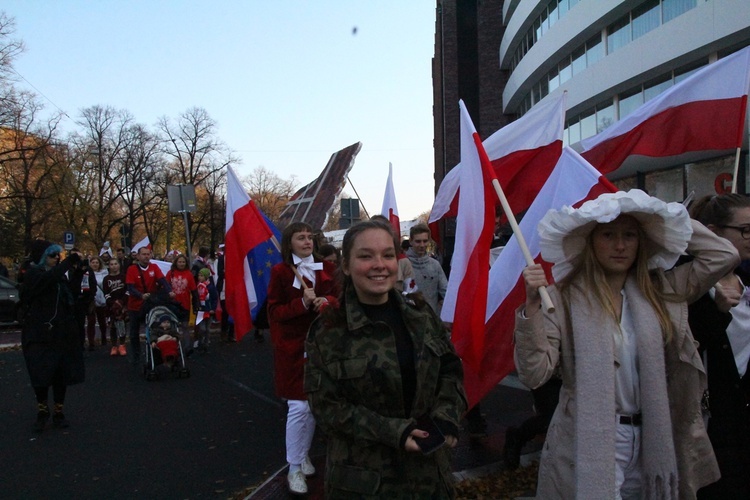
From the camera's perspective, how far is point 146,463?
550 centimetres

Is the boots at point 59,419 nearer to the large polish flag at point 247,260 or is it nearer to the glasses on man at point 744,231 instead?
the large polish flag at point 247,260

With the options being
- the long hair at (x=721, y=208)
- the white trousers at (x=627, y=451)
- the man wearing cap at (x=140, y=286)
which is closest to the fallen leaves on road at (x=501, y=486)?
the white trousers at (x=627, y=451)

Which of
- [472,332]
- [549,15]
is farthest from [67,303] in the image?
[549,15]

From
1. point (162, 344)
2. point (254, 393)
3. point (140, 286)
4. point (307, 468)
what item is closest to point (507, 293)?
point (307, 468)

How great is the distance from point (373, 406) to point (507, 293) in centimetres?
201

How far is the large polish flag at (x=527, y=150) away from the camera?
517cm

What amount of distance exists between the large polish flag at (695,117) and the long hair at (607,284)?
2.52 metres

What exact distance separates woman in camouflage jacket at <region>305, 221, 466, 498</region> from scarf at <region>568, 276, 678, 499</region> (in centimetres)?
50

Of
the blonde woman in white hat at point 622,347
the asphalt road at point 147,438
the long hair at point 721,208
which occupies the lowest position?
the asphalt road at point 147,438

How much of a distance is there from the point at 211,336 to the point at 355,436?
12479mm

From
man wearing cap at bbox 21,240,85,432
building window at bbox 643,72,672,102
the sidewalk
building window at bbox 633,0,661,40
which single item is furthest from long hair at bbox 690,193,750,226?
building window at bbox 633,0,661,40

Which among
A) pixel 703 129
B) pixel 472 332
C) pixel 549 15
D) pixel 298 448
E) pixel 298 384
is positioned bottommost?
pixel 298 448

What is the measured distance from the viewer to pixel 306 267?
4.77m

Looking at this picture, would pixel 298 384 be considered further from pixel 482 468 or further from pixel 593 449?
pixel 593 449
